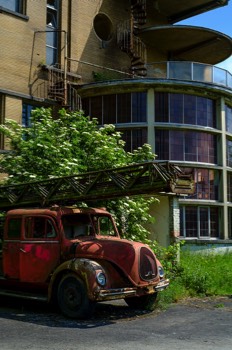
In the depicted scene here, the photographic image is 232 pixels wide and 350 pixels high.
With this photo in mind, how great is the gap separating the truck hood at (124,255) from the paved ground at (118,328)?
0.97 m

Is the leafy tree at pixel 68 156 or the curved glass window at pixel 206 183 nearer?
the leafy tree at pixel 68 156

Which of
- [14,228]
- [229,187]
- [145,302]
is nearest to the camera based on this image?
[145,302]

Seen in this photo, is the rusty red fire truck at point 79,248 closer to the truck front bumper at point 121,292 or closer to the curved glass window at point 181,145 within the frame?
the truck front bumper at point 121,292

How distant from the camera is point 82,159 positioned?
15203 mm

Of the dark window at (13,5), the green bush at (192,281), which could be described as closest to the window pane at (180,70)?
the dark window at (13,5)

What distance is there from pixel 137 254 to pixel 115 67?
15.7 meters

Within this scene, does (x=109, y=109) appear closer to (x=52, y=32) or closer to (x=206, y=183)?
(x=52, y=32)

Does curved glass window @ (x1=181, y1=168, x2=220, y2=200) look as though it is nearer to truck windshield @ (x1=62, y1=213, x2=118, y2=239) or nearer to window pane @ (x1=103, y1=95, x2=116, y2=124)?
window pane @ (x1=103, y1=95, x2=116, y2=124)

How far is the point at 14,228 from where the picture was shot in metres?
12.1

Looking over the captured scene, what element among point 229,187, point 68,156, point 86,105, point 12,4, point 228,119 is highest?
point 12,4

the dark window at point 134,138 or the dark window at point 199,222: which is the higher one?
the dark window at point 134,138

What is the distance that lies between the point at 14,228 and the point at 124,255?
287 centimetres

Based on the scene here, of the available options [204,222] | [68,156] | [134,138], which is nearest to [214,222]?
[204,222]

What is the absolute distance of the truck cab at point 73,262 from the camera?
10508mm
